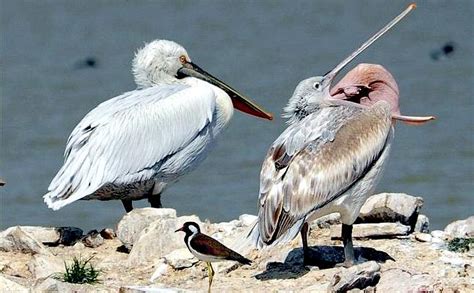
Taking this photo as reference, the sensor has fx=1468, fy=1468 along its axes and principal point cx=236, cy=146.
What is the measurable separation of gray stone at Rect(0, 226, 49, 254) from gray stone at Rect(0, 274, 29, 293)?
121 centimetres

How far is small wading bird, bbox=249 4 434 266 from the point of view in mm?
8469

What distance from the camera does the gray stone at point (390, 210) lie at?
30.8 feet

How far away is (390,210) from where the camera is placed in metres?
9.39

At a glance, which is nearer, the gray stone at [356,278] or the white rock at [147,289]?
the gray stone at [356,278]

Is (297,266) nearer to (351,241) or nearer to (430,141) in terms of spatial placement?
(351,241)

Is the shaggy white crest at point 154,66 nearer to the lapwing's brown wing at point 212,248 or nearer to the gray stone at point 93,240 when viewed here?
the gray stone at point 93,240

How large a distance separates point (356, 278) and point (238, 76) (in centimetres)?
1470

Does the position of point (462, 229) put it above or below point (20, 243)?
below

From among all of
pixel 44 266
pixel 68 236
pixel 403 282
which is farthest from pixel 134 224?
pixel 403 282

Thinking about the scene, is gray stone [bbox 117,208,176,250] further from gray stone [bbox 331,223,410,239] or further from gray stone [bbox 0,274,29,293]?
gray stone [bbox 0,274,29,293]

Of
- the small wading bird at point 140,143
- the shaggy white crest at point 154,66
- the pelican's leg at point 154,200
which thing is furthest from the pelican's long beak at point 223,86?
the pelican's leg at point 154,200

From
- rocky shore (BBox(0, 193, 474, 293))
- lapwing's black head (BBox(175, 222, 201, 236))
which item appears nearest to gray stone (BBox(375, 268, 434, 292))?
rocky shore (BBox(0, 193, 474, 293))

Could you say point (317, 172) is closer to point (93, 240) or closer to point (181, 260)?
point (181, 260)

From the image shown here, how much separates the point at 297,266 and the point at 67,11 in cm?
2267
